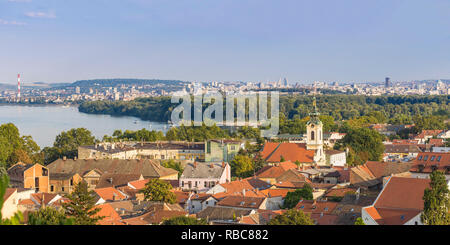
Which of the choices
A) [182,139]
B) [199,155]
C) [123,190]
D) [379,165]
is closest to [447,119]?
[182,139]

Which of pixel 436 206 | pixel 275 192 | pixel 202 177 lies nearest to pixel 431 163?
pixel 275 192

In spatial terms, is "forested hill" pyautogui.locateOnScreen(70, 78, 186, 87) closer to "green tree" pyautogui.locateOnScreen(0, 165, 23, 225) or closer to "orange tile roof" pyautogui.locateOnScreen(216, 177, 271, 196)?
"orange tile roof" pyautogui.locateOnScreen(216, 177, 271, 196)

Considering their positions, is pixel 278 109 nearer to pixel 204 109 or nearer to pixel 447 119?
pixel 204 109

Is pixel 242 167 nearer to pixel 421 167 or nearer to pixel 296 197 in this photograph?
pixel 296 197

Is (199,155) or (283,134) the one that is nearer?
(199,155)

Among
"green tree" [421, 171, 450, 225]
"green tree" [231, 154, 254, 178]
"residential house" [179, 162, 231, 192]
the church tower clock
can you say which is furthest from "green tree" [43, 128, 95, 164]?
"green tree" [421, 171, 450, 225]
